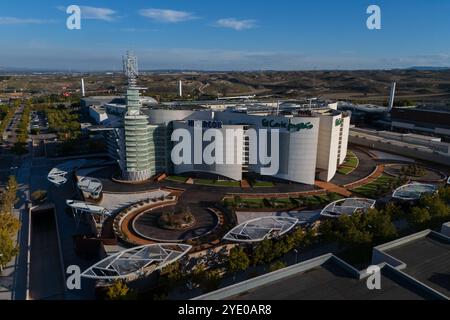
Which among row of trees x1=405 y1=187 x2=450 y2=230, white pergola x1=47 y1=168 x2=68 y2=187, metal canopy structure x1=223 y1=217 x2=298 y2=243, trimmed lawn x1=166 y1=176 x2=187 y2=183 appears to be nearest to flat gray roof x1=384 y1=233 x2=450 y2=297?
row of trees x1=405 y1=187 x2=450 y2=230

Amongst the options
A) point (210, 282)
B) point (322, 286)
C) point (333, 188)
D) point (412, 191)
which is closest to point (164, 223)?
point (210, 282)

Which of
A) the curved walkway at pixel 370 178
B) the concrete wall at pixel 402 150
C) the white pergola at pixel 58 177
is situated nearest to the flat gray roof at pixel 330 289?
the curved walkway at pixel 370 178

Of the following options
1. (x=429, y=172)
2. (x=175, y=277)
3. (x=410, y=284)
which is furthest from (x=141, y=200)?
(x=429, y=172)

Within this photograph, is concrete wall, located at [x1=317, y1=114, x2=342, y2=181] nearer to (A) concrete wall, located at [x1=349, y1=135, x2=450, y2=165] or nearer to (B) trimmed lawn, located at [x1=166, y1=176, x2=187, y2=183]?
(B) trimmed lawn, located at [x1=166, y1=176, x2=187, y2=183]

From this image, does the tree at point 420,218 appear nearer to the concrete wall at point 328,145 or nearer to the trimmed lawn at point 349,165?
the concrete wall at point 328,145

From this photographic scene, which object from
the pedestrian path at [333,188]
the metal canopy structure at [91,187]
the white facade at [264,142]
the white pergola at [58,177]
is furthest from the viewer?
the white facade at [264,142]
